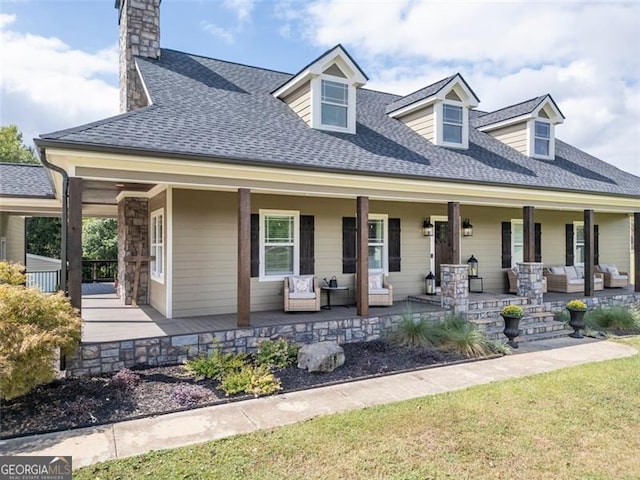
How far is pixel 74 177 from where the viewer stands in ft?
18.9

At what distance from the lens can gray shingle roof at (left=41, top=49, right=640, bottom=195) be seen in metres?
6.75

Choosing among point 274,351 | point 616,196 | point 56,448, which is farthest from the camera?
point 616,196

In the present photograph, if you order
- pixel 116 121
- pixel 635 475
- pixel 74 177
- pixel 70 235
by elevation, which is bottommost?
pixel 635 475

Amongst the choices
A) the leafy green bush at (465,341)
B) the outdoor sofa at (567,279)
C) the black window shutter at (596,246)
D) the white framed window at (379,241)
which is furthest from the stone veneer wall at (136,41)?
the black window shutter at (596,246)

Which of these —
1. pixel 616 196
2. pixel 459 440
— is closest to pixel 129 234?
pixel 459 440

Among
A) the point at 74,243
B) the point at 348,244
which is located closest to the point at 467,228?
the point at 348,244

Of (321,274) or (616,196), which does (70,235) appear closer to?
(321,274)

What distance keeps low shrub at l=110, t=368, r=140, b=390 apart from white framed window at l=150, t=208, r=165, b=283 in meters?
3.14

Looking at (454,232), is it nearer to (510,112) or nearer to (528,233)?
(528,233)

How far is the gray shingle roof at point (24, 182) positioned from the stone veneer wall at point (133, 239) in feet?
8.10

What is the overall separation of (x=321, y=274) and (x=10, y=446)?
6.75 meters

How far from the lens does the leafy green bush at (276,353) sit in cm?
647

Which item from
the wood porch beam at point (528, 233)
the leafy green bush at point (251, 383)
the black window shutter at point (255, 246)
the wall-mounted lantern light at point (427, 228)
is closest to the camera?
the leafy green bush at point (251, 383)

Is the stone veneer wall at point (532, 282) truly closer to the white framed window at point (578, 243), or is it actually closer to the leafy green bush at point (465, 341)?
the leafy green bush at point (465, 341)
